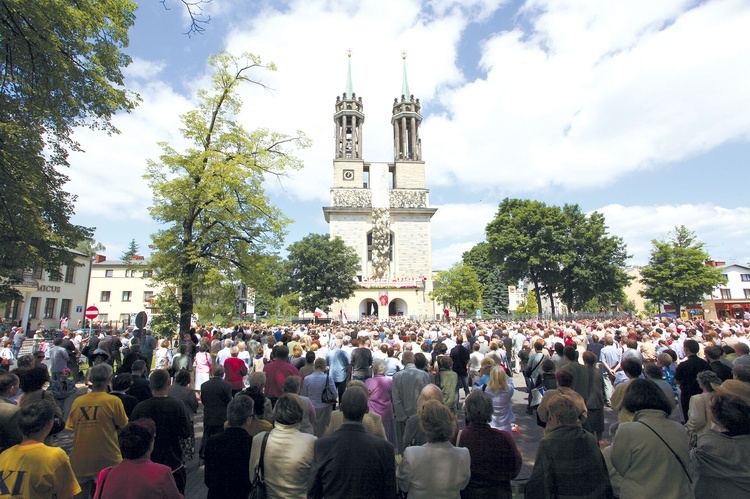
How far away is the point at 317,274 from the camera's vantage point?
47.4 meters

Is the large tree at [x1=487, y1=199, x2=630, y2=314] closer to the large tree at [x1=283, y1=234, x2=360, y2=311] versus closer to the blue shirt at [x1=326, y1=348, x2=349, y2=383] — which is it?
A: the large tree at [x1=283, y1=234, x2=360, y2=311]

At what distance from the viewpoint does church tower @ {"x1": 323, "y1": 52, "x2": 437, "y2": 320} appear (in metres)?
58.9

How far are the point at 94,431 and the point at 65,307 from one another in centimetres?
3918

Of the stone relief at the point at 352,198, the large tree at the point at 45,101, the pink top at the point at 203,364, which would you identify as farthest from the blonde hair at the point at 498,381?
the stone relief at the point at 352,198

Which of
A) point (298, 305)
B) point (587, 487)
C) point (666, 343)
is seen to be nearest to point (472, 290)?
point (298, 305)

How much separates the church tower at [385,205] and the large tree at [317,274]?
837 cm

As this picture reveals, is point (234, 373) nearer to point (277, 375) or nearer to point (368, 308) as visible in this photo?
point (277, 375)

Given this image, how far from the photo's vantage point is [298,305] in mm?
47000

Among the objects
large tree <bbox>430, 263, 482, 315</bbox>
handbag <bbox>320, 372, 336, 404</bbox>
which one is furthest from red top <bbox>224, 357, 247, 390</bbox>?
large tree <bbox>430, 263, 482, 315</bbox>

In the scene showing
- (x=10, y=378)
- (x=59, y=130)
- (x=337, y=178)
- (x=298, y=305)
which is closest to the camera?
(x=10, y=378)

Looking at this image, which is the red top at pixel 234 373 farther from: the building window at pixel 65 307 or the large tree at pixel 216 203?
the building window at pixel 65 307

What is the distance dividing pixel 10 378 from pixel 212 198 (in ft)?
34.0

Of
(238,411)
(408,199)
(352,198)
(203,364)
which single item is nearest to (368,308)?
(352,198)

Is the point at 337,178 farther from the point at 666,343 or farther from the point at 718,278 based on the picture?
the point at 666,343
